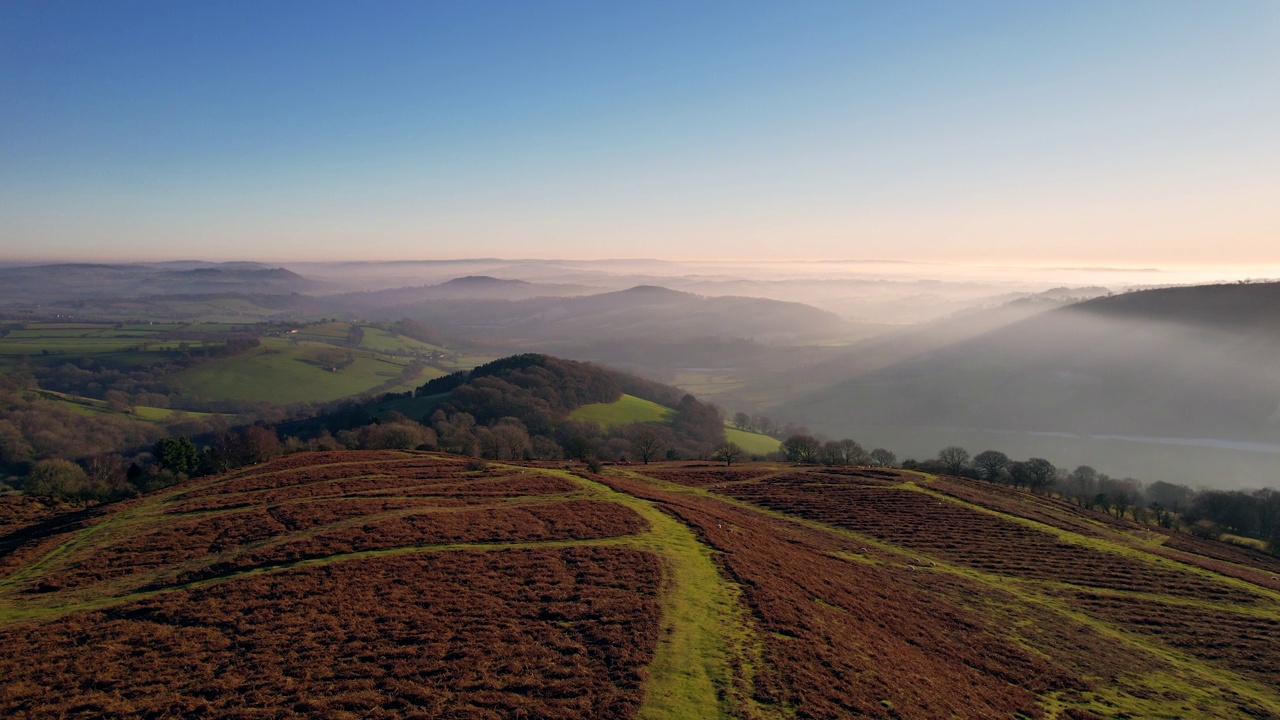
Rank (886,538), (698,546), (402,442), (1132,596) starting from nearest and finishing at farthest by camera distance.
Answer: (698,546) < (1132,596) < (886,538) < (402,442)

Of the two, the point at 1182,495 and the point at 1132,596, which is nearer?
the point at 1132,596

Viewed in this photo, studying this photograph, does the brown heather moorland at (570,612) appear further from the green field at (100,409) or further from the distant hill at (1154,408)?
the distant hill at (1154,408)

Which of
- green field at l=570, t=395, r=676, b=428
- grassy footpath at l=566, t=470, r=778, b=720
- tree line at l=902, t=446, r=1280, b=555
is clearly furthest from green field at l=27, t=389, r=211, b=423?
tree line at l=902, t=446, r=1280, b=555

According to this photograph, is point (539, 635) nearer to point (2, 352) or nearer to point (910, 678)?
point (910, 678)

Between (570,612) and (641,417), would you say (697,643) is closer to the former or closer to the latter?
(570,612)

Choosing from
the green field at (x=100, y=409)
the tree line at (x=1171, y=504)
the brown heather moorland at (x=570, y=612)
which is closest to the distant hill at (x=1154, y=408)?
→ the tree line at (x=1171, y=504)

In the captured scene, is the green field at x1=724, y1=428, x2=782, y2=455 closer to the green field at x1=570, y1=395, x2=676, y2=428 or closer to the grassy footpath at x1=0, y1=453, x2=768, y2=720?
the green field at x1=570, y1=395, x2=676, y2=428

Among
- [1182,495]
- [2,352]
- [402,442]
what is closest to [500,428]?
[402,442]
